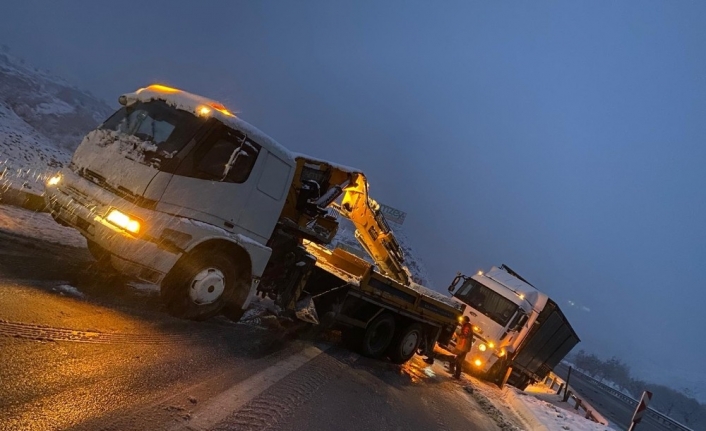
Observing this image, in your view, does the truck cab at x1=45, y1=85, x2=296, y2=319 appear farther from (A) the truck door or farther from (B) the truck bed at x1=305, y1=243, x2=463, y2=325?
(B) the truck bed at x1=305, y1=243, x2=463, y2=325

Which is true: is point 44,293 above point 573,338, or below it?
below

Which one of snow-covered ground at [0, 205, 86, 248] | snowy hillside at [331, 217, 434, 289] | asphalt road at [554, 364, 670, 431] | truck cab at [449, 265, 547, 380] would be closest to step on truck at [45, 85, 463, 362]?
snow-covered ground at [0, 205, 86, 248]

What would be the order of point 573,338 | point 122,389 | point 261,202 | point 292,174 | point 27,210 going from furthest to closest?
point 573,338, point 27,210, point 292,174, point 261,202, point 122,389

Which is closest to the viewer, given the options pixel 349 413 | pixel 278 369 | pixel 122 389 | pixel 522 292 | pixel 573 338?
pixel 122 389

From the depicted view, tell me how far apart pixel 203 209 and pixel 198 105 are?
55.3 inches

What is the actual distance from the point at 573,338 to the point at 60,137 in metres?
43.1

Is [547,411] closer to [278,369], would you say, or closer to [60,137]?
[278,369]

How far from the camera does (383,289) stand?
7.82 m

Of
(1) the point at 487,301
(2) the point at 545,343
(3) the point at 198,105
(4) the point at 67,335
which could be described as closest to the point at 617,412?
(2) the point at 545,343

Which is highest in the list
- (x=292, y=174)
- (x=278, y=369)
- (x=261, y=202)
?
(x=292, y=174)

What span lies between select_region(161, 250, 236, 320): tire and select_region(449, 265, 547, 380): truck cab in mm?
9839

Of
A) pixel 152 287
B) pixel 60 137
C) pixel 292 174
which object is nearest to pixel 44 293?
pixel 152 287

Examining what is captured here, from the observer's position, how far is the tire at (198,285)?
525cm

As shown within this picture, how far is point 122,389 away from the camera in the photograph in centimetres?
326
